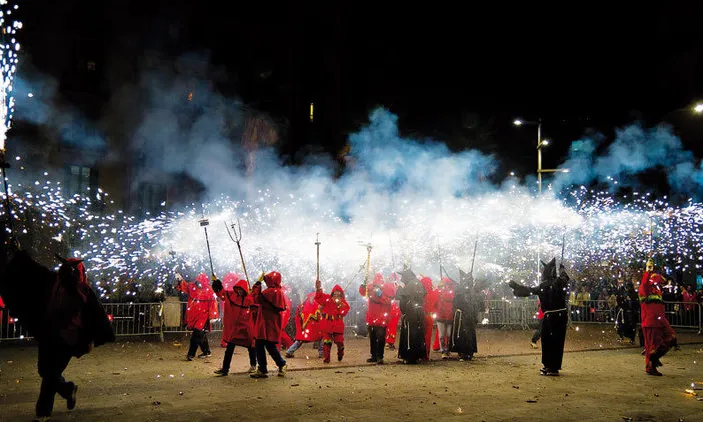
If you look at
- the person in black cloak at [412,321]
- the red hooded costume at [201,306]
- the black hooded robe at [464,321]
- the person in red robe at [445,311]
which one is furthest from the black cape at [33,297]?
the person in red robe at [445,311]

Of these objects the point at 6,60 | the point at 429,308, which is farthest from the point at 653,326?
the point at 6,60

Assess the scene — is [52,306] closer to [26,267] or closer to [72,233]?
[26,267]

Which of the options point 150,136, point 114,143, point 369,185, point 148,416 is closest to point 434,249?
point 369,185

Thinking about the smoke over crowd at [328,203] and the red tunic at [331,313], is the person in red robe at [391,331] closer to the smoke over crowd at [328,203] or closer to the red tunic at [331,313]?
the red tunic at [331,313]

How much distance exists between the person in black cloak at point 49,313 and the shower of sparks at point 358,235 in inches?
397

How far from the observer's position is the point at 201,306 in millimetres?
10484

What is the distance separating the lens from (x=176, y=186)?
2302 cm

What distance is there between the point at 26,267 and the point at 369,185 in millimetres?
15762

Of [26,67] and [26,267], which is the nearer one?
[26,267]

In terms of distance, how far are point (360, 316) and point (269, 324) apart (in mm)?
6673

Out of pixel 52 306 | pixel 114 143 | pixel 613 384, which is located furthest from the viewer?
pixel 114 143

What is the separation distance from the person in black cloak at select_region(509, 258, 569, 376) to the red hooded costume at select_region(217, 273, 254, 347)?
4.28 metres

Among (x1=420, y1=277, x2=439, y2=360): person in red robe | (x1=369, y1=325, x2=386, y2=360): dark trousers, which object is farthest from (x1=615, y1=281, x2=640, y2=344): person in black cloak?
(x1=369, y1=325, x2=386, y2=360): dark trousers

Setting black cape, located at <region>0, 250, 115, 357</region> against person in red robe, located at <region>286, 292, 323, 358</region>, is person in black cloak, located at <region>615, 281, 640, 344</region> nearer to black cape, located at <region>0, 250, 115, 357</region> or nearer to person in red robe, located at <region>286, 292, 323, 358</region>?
person in red robe, located at <region>286, 292, 323, 358</region>
